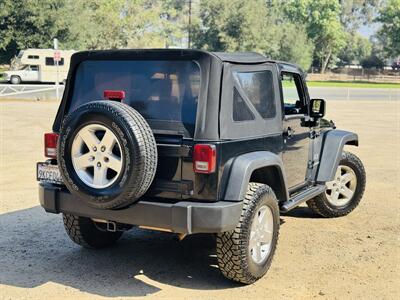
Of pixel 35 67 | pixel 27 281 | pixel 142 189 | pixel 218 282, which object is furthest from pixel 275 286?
pixel 35 67

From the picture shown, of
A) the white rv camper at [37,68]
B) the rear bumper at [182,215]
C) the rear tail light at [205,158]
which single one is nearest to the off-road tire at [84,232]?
the rear bumper at [182,215]

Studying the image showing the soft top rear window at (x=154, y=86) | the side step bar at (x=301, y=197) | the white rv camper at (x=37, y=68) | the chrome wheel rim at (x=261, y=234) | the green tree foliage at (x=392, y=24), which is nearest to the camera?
the soft top rear window at (x=154, y=86)

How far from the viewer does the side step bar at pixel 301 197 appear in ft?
16.7

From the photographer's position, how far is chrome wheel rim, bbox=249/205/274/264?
4516mm

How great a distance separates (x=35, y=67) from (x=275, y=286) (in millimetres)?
39878

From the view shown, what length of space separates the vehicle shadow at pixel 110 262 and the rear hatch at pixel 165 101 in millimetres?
877

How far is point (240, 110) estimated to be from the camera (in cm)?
446

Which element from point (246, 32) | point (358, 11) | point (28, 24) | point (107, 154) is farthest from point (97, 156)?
point (358, 11)

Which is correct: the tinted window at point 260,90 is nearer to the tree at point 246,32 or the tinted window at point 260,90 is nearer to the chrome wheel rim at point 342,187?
the chrome wheel rim at point 342,187

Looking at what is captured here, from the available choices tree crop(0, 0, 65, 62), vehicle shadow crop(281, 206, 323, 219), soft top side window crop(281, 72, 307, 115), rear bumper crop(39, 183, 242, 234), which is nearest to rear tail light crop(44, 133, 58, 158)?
rear bumper crop(39, 183, 242, 234)

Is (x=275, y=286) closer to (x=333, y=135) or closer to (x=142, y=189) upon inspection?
(x=142, y=189)

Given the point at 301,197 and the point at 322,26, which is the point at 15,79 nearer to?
the point at 301,197

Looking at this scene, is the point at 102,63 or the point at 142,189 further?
the point at 102,63

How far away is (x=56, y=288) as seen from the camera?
445 centimetres
